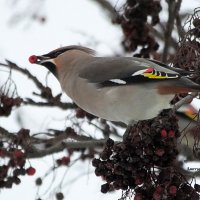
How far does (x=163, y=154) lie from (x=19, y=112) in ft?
9.72

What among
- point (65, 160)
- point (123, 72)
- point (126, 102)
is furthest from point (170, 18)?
point (65, 160)

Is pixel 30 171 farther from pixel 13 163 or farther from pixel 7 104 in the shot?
pixel 7 104

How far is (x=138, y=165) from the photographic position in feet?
10.4

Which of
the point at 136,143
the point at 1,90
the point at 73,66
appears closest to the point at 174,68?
the point at 136,143

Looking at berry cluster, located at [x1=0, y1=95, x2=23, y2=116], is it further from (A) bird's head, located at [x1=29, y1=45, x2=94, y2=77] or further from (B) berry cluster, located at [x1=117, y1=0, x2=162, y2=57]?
(B) berry cluster, located at [x1=117, y1=0, x2=162, y2=57]

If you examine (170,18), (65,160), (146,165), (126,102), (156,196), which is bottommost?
(156,196)

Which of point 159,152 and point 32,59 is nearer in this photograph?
point 159,152

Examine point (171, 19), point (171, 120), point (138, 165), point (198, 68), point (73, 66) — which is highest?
point (171, 19)

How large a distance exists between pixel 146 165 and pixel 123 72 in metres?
0.88

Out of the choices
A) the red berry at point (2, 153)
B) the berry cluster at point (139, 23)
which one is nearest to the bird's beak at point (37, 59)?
the red berry at point (2, 153)

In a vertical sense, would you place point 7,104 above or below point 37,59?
below

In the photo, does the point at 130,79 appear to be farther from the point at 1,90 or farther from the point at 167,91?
the point at 1,90

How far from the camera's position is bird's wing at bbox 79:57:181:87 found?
370 cm

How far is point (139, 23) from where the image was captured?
185 inches
